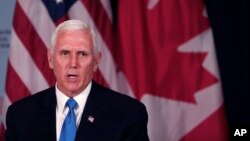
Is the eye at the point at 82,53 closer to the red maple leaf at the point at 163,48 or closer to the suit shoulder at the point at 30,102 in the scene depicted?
the suit shoulder at the point at 30,102

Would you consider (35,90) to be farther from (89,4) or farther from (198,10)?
(198,10)

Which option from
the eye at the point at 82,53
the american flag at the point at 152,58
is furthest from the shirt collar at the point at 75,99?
the american flag at the point at 152,58

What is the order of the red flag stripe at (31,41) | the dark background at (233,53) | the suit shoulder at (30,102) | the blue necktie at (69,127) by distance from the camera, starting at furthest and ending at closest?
1. the dark background at (233,53)
2. the red flag stripe at (31,41)
3. the suit shoulder at (30,102)
4. the blue necktie at (69,127)

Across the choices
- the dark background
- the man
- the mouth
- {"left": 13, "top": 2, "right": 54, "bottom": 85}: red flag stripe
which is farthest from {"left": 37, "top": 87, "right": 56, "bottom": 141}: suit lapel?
the dark background

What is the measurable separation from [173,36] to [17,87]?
751mm

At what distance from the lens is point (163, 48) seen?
2189 millimetres

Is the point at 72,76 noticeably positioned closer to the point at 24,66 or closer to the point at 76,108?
the point at 76,108

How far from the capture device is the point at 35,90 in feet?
7.25

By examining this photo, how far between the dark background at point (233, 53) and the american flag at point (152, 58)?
0.13m

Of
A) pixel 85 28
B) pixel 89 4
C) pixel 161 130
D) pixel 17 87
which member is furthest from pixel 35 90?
pixel 85 28

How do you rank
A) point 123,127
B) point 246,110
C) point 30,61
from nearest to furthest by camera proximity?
point 123,127 < point 30,61 < point 246,110

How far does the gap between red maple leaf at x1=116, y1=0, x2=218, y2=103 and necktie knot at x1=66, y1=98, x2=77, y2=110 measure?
85 cm

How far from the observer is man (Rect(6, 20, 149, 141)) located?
133 cm

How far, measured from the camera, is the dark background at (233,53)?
2.31m
